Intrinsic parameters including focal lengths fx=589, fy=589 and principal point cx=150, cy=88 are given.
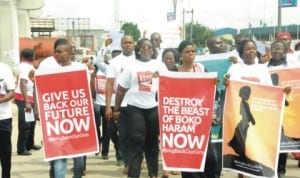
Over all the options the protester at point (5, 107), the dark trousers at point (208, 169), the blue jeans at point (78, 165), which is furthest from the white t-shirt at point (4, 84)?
the dark trousers at point (208, 169)

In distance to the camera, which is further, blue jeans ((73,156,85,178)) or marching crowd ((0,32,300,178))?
blue jeans ((73,156,85,178))

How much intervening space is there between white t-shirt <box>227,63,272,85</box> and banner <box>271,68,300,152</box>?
2.05ft

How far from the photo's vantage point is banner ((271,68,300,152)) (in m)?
7.09

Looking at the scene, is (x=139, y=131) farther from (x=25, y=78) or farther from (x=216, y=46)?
(x=25, y=78)

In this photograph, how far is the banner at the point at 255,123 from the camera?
604 centimetres

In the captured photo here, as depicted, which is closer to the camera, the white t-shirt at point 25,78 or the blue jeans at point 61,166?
the blue jeans at point 61,166

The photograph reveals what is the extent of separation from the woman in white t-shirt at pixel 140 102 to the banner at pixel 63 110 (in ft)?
2.38

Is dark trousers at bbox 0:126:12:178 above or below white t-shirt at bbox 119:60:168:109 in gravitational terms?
below

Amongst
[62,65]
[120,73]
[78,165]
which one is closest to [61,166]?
[78,165]

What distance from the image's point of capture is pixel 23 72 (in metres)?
9.88

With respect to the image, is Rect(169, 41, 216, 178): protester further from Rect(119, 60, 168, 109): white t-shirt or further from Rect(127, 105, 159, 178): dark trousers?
Rect(127, 105, 159, 178): dark trousers

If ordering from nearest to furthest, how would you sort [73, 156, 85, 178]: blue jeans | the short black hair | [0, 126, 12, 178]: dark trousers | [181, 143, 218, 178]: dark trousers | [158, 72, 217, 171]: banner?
[158, 72, 217, 171]: banner, [181, 143, 218, 178]: dark trousers, [73, 156, 85, 178]: blue jeans, [0, 126, 12, 178]: dark trousers, the short black hair

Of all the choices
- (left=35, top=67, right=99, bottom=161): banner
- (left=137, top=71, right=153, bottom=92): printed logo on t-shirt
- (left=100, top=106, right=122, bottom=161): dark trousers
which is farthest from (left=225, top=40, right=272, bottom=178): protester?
(left=100, top=106, right=122, bottom=161): dark trousers

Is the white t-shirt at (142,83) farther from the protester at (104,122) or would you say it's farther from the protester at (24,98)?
the protester at (24,98)
